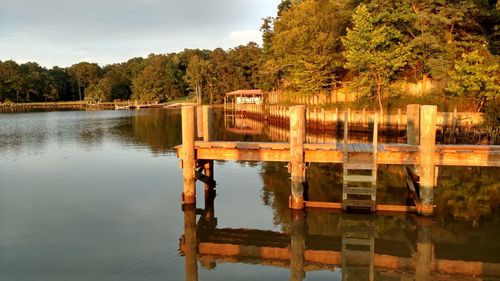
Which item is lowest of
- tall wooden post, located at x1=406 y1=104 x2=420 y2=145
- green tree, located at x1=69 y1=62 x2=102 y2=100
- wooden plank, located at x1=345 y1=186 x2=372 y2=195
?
wooden plank, located at x1=345 y1=186 x2=372 y2=195

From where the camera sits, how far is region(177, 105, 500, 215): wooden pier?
43.7 feet

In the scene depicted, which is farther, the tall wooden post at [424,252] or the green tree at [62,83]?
the green tree at [62,83]

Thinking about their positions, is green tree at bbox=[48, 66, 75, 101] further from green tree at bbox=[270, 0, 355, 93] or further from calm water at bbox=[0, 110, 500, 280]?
calm water at bbox=[0, 110, 500, 280]

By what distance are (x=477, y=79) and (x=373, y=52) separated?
10.8 m

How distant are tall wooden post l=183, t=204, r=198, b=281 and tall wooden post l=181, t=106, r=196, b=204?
2.38 ft

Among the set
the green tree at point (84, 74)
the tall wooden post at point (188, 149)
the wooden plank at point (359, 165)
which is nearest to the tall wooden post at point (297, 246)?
the wooden plank at point (359, 165)

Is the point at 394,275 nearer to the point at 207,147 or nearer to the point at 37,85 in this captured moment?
the point at 207,147

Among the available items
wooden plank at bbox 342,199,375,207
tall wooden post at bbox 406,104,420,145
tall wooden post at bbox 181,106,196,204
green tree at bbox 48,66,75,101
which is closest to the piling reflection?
wooden plank at bbox 342,199,375,207

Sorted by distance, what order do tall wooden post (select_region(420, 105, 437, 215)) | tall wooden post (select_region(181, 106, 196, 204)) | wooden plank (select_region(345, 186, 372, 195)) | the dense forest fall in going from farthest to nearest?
1. the dense forest
2. tall wooden post (select_region(181, 106, 196, 204))
3. wooden plank (select_region(345, 186, 372, 195))
4. tall wooden post (select_region(420, 105, 437, 215))

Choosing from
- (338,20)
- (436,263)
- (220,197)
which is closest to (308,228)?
(436,263)

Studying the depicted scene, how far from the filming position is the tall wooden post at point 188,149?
14.4 metres

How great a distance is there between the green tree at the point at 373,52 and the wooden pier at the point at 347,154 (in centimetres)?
2389

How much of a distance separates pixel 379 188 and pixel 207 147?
26.8 feet

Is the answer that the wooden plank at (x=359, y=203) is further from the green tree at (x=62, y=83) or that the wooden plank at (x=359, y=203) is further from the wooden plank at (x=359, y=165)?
the green tree at (x=62, y=83)
